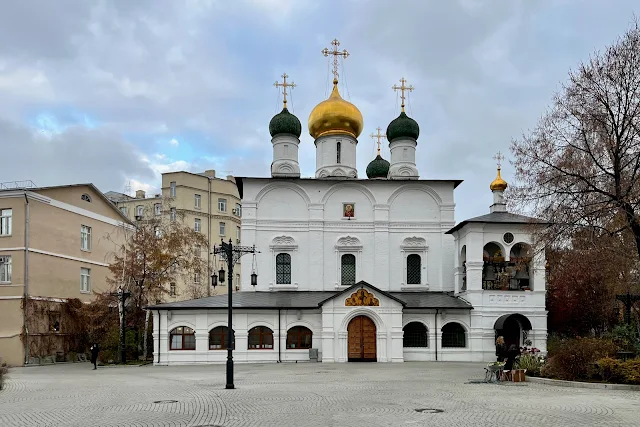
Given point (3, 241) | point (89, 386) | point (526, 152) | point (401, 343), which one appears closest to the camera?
point (89, 386)

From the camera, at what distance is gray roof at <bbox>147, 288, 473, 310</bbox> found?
103ft

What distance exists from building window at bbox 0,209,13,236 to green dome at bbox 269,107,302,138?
15024mm

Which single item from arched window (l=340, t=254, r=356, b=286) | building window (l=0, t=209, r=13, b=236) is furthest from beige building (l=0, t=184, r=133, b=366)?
arched window (l=340, t=254, r=356, b=286)

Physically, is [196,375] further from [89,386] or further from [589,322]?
[589,322]

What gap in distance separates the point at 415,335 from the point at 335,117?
13782mm

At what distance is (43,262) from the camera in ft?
115

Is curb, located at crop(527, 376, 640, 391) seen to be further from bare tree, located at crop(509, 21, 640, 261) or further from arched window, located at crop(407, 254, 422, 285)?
arched window, located at crop(407, 254, 422, 285)

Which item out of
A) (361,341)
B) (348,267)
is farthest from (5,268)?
(361,341)

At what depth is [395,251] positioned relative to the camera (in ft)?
117

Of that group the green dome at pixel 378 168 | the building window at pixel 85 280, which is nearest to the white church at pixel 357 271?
the green dome at pixel 378 168

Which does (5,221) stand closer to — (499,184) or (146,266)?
(146,266)

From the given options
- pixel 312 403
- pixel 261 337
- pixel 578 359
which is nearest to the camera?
pixel 312 403

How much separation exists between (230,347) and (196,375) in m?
5.75

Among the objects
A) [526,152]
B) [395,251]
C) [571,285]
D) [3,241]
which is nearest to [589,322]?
[571,285]
